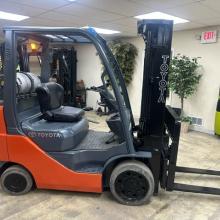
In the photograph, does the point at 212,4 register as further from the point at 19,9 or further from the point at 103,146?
the point at 19,9

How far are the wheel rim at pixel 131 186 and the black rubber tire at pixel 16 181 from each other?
97 centimetres

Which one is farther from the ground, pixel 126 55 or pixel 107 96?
pixel 126 55

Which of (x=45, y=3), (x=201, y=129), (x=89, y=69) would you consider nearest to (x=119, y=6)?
(x=45, y=3)

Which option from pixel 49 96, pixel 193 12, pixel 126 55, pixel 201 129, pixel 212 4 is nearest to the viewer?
pixel 49 96

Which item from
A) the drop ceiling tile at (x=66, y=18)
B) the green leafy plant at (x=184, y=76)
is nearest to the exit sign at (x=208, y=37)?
the green leafy plant at (x=184, y=76)

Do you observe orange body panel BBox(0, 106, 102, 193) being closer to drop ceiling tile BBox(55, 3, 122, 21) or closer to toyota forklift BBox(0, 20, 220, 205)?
toyota forklift BBox(0, 20, 220, 205)

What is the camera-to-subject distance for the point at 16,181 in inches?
103

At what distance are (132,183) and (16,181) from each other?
4.12 feet

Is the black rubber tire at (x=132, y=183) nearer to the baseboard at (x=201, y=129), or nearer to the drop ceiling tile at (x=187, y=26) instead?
the baseboard at (x=201, y=129)

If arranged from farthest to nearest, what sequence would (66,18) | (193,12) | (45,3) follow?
1. (66,18)
2. (193,12)
3. (45,3)

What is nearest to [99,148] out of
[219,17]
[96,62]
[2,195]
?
[2,195]

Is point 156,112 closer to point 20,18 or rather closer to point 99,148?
point 99,148

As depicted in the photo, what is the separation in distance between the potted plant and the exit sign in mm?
421

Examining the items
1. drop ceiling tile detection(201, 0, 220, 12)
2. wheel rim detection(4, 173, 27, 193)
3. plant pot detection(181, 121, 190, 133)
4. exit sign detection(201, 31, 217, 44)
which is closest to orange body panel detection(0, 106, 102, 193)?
wheel rim detection(4, 173, 27, 193)
